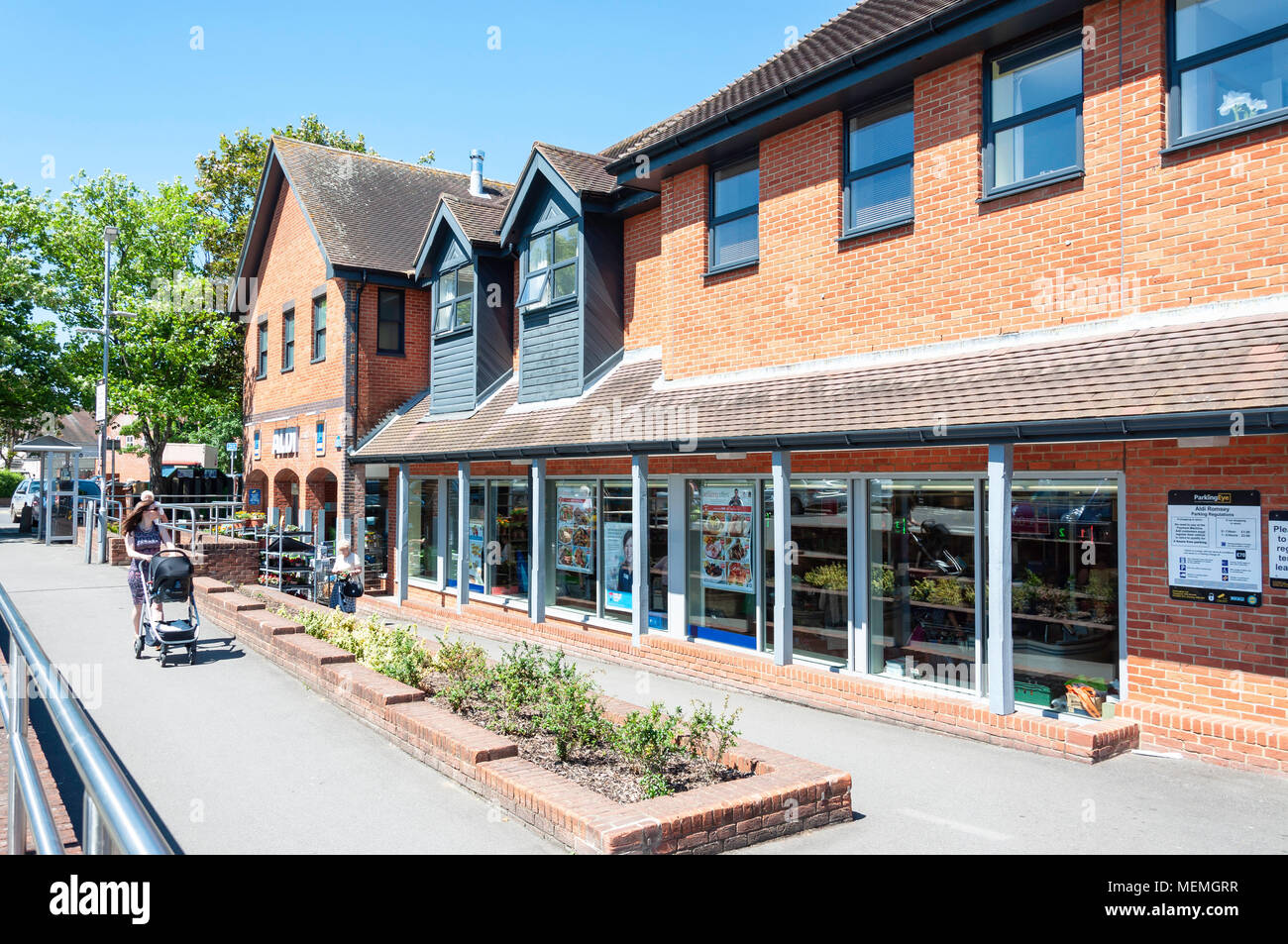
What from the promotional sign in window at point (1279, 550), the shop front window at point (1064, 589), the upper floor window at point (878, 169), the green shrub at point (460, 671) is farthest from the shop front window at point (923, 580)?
the green shrub at point (460, 671)

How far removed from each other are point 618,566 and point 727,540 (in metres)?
2.55

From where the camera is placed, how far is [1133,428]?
672cm

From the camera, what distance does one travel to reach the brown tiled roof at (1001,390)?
661 cm

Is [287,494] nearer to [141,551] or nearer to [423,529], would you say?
[423,529]

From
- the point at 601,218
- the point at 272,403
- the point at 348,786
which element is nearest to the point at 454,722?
the point at 348,786

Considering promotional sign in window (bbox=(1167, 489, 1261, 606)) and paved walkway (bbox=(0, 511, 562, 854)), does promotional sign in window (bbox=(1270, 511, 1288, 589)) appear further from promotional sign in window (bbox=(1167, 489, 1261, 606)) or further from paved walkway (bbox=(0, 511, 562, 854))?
paved walkway (bbox=(0, 511, 562, 854))

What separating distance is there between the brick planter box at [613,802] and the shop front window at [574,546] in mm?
6133

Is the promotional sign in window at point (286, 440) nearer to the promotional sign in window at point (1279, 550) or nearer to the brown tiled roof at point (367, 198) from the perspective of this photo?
the brown tiled roof at point (367, 198)

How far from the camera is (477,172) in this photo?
75.4 ft

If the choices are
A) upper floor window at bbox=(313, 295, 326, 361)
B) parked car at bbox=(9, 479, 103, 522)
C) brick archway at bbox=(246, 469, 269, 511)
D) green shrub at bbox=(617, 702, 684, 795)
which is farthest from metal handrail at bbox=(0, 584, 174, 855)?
parked car at bbox=(9, 479, 103, 522)

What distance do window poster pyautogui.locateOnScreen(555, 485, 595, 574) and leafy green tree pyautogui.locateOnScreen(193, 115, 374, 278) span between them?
2281 centimetres

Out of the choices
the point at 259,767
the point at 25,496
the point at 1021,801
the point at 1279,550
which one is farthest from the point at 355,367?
the point at 25,496

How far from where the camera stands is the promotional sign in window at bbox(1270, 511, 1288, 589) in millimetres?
6758

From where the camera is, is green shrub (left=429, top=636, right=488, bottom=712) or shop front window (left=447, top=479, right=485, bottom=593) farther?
shop front window (left=447, top=479, right=485, bottom=593)
